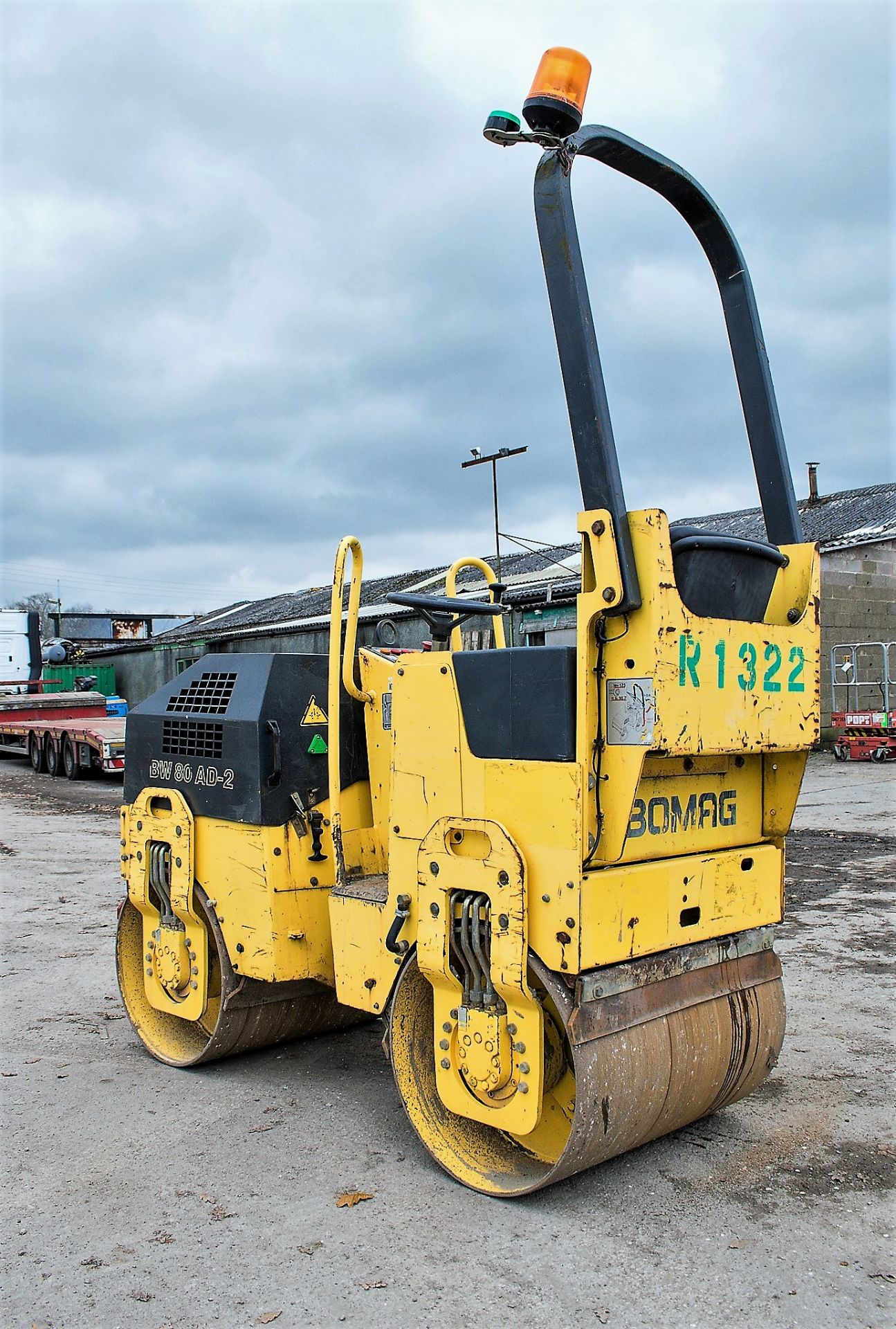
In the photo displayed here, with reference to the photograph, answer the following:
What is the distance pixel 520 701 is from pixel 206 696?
173cm

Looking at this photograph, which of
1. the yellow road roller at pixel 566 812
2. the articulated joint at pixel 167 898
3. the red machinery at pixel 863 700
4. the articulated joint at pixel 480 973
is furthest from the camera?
the red machinery at pixel 863 700

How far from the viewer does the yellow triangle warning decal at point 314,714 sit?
166 inches

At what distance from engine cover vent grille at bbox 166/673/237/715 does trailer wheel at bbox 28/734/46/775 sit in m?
16.0

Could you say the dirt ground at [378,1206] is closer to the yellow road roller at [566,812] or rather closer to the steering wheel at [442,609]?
the yellow road roller at [566,812]

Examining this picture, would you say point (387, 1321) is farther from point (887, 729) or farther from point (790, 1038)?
point (887, 729)

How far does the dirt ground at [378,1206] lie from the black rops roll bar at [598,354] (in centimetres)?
174

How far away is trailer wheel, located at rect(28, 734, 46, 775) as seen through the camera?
1934 centimetres

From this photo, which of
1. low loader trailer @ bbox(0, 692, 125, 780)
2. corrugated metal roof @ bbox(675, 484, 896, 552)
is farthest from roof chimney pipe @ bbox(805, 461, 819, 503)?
low loader trailer @ bbox(0, 692, 125, 780)

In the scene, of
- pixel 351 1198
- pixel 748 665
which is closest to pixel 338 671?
pixel 748 665

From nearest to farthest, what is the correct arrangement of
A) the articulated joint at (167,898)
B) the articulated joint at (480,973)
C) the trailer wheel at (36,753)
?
1. the articulated joint at (480,973)
2. the articulated joint at (167,898)
3. the trailer wheel at (36,753)

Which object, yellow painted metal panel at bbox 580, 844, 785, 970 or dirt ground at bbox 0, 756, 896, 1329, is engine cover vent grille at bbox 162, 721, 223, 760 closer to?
dirt ground at bbox 0, 756, 896, 1329

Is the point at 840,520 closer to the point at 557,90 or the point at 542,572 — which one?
the point at 542,572

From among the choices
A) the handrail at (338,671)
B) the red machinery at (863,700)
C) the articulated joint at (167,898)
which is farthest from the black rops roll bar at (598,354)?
the red machinery at (863,700)

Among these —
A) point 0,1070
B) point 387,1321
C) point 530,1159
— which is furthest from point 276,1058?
point 387,1321
